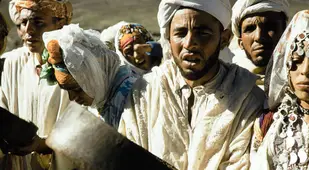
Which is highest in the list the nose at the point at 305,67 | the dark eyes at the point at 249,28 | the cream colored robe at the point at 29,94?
the nose at the point at 305,67

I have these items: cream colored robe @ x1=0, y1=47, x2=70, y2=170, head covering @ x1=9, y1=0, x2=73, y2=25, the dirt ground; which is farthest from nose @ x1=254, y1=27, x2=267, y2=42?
the dirt ground

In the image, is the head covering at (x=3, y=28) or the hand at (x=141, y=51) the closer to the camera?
the head covering at (x=3, y=28)

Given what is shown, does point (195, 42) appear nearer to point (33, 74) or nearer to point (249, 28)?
point (249, 28)

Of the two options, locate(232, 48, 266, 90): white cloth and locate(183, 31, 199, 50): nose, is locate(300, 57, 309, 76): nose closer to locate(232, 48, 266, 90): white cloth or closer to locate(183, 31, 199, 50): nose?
locate(183, 31, 199, 50): nose

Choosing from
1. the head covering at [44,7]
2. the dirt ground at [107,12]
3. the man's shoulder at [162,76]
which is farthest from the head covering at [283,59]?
the dirt ground at [107,12]

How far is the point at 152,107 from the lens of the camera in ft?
15.8

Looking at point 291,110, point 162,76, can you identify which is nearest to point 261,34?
point 162,76

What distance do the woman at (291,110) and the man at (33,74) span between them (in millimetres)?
2000

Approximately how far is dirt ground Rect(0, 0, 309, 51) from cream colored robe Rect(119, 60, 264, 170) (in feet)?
Result: 23.7

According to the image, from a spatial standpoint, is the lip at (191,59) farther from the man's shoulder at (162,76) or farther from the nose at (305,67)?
the nose at (305,67)

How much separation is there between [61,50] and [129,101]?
0.56 m

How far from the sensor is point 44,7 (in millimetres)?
6320

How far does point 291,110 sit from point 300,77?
19cm

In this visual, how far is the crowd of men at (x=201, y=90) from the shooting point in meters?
4.32
